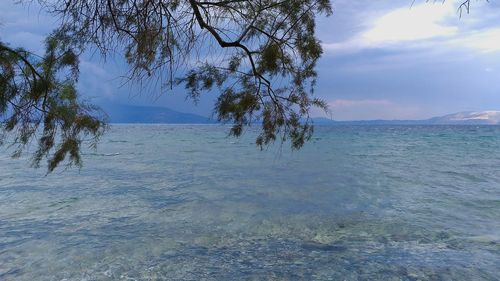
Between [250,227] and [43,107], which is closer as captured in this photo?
[43,107]

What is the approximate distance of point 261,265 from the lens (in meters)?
5.36

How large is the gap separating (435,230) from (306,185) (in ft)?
18.5

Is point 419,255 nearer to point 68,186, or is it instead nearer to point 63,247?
point 63,247

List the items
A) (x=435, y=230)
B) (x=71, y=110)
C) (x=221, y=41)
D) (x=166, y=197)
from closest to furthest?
(x=221, y=41)
(x=71, y=110)
(x=435, y=230)
(x=166, y=197)

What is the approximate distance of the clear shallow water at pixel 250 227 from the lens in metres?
5.25

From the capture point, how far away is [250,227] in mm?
7445

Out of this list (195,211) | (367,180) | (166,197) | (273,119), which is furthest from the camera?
(367,180)

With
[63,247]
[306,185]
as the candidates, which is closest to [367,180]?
[306,185]

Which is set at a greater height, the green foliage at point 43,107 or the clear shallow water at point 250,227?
the green foliage at point 43,107

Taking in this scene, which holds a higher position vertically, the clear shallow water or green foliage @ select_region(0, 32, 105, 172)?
green foliage @ select_region(0, 32, 105, 172)

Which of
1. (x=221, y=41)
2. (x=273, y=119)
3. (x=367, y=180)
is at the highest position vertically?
(x=221, y=41)

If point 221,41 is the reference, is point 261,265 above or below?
below

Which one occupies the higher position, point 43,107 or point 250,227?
point 43,107

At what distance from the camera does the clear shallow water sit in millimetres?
5246
